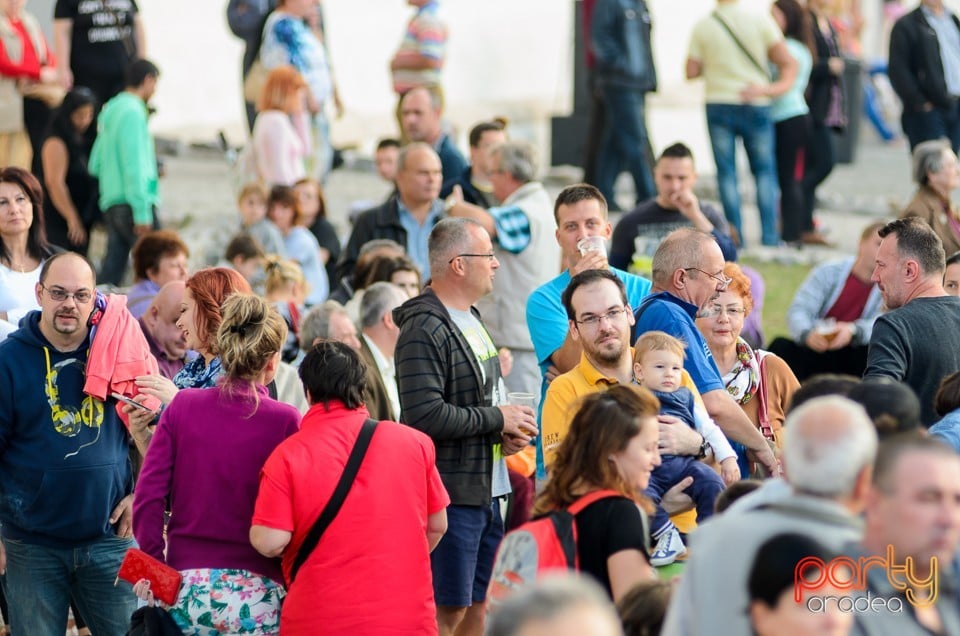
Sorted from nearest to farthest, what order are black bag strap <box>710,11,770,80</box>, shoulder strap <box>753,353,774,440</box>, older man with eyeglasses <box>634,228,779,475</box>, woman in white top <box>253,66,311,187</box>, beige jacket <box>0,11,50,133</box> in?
older man with eyeglasses <box>634,228,779,475</box> → shoulder strap <box>753,353,774,440</box> → woman in white top <box>253,66,311,187</box> → beige jacket <box>0,11,50,133</box> → black bag strap <box>710,11,770,80</box>

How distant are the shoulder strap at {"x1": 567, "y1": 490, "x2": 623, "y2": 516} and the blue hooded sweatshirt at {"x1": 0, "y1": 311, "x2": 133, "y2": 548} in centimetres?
216

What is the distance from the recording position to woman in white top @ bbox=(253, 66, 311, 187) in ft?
38.1

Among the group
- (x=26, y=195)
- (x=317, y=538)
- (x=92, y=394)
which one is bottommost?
(x=317, y=538)

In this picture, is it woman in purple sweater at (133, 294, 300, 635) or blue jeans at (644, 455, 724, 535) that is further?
blue jeans at (644, 455, 724, 535)

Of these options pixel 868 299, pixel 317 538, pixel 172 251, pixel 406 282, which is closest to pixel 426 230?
pixel 406 282

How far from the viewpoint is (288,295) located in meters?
8.58

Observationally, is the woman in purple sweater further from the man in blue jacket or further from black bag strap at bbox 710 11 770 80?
black bag strap at bbox 710 11 770 80

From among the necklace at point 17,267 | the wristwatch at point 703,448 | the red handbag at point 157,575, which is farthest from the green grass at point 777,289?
the red handbag at point 157,575

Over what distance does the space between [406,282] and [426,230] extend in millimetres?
1301

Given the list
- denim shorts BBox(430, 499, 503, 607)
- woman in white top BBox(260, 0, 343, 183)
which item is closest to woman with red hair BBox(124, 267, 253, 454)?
denim shorts BBox(430, 499, 503, 607)

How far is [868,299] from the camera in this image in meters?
8.57

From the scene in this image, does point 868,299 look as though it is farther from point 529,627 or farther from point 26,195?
point 529,627

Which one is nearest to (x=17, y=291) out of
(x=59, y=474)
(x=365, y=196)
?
(x=59, y=474)

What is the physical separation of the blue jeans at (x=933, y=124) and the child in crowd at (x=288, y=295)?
681cm
